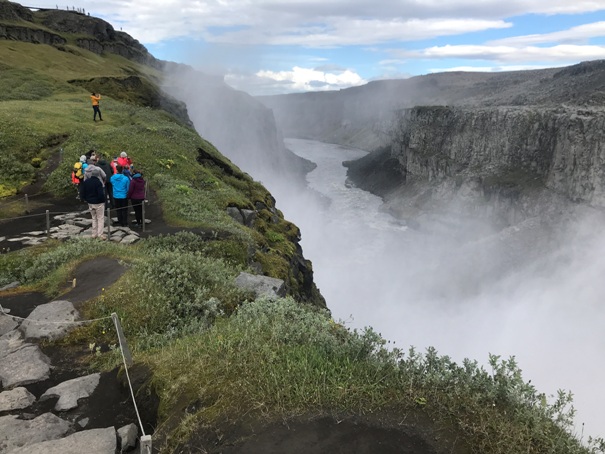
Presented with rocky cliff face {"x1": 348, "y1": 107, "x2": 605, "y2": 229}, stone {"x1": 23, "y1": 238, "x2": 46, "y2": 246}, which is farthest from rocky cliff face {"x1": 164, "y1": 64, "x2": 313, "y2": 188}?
stone {"x1": 23, "y1": 238, "x2": 46, "y2": 246}

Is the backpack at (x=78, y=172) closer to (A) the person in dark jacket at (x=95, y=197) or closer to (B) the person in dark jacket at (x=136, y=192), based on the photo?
(A) the person in dark jacket at (x=95, y=197)

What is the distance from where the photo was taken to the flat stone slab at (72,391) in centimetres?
855

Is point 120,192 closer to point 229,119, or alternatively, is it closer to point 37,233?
point 37,233

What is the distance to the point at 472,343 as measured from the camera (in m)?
91.4

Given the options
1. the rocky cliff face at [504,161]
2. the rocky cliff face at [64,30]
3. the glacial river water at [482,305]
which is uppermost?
the rocky cliff face at [64,30]

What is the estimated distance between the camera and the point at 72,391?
8883 millimetres

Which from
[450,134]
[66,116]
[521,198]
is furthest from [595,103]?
[66,116]

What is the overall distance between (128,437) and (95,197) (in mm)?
14648

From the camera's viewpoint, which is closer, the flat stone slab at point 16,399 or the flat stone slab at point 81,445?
the flat stone slab at point 81,445

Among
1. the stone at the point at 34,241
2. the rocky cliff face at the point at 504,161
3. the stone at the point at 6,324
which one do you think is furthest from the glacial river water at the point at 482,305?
the stone at the point at 6,324

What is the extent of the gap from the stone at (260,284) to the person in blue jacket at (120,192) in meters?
9.07

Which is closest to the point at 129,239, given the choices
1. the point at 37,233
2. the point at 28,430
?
the point at 37,233

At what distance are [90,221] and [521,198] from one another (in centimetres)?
12331

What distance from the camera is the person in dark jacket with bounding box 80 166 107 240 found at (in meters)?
19.5
